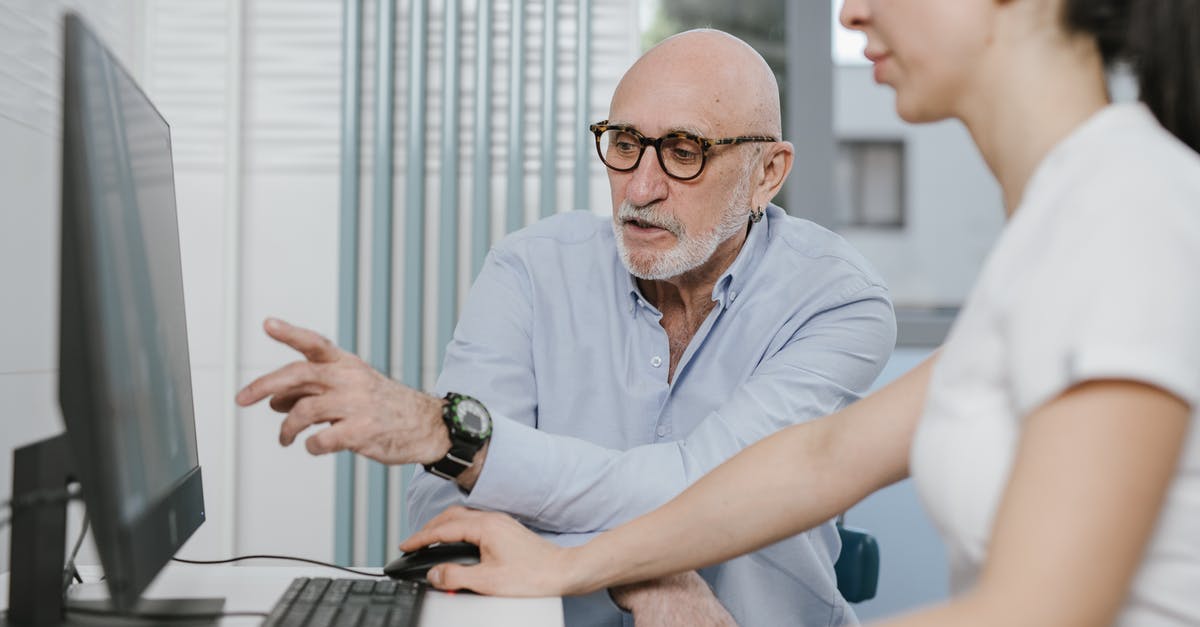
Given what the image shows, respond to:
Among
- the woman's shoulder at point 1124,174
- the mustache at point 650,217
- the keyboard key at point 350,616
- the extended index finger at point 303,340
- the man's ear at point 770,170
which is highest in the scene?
the man's ear at point 770,170

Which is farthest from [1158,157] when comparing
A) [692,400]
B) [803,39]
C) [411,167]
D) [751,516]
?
[803,39]

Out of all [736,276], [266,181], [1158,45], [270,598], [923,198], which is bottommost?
[270,598]

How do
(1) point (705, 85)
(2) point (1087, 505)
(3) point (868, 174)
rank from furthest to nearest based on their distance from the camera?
1. (3) point (868, 174)
2. (1) point (705, 85)
3. (2) point (1087, 505)

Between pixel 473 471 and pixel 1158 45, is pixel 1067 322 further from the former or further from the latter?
pixel 473 471

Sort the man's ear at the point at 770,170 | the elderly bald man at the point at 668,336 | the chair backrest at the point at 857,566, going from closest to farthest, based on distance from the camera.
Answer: the elderly bald man at the point at 668,336, the chair backrest at the point at 857,566, the man's ear at the point at 770,170

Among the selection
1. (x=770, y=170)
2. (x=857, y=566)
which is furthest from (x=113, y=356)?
(x=770, y=170)

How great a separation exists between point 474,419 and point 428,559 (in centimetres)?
18

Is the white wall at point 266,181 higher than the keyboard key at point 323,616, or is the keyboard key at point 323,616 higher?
the white wall at point 266,181

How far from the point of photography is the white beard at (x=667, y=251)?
1.74 meters

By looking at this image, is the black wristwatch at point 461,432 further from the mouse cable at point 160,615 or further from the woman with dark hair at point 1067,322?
the woman with dark hair at point 1067,322

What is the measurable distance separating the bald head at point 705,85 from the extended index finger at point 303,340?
0.84 metres

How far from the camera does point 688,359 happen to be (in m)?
1.69

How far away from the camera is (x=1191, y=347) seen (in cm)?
55

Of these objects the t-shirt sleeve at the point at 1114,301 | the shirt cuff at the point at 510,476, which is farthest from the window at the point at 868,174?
the t-shirt sleeve at the point at 1114,301
